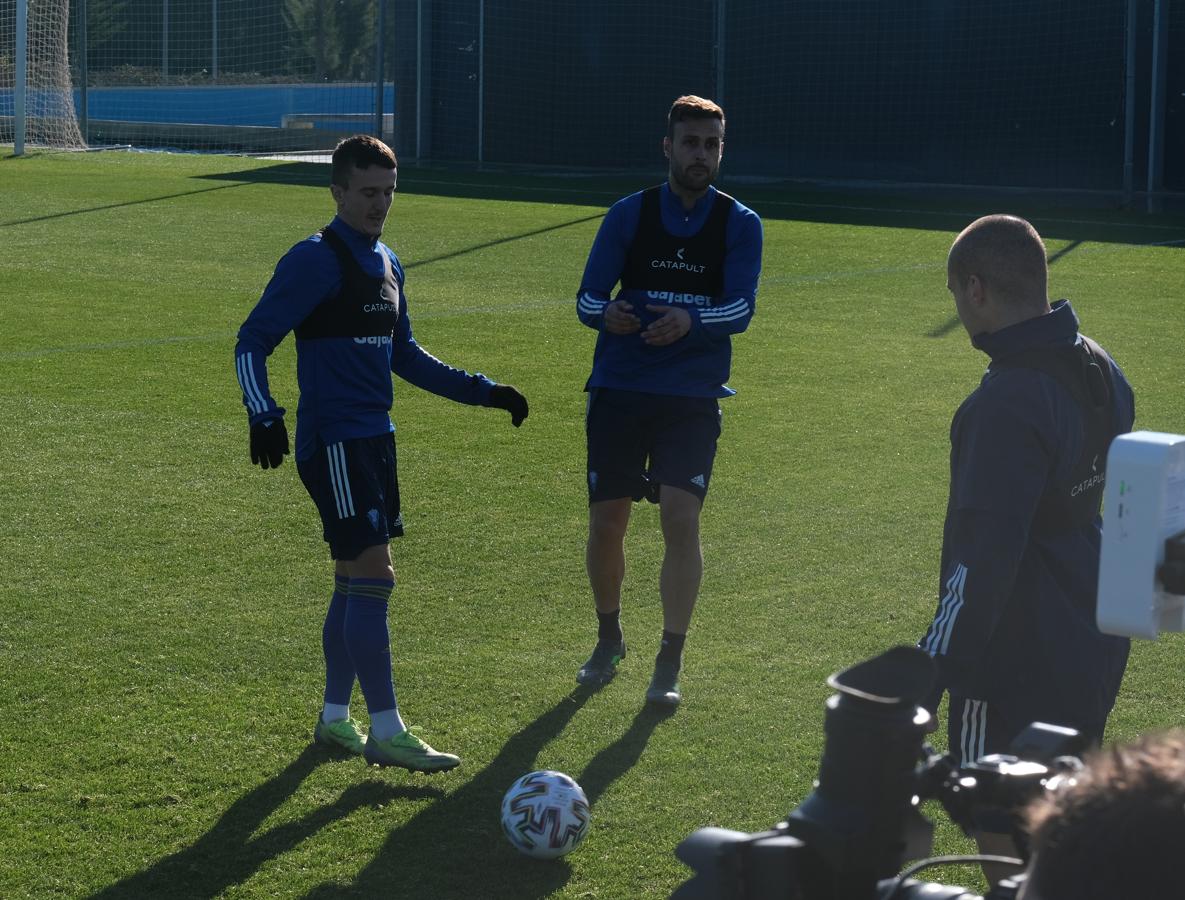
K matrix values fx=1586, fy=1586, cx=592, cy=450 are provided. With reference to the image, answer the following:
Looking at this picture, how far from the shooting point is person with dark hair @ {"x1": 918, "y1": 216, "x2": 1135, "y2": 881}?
3.19m

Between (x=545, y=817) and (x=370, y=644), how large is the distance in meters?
0.97

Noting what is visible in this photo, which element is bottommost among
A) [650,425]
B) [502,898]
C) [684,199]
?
[502,898]

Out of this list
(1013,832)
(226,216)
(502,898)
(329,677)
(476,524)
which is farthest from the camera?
(226,216)

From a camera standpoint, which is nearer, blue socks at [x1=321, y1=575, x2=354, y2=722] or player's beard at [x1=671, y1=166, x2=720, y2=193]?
blue socks at [x1=321, y1=575, x2=354, y2=722]

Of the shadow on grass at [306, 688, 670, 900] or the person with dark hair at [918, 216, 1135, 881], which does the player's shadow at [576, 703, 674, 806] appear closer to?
the shadow on grass at [306, 688, 670, 900]

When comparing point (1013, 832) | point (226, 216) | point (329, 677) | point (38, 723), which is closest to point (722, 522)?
point (329, 677)

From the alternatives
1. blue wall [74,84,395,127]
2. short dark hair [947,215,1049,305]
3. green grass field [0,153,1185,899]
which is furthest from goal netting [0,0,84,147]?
short dark hair [947,215,1049,305]

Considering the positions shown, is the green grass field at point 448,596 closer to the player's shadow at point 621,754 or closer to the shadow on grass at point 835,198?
the player's shadow at point 621,754

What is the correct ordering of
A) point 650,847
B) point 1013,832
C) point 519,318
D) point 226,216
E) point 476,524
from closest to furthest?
point 1013,832
point 650,847
point 476,524
point 519,318
point 226,216

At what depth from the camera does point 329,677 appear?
16.7 feet

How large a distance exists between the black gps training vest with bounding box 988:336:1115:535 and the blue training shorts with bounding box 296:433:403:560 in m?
2.22

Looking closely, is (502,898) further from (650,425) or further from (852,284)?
(852,284)

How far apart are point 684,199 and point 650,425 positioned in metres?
0.83

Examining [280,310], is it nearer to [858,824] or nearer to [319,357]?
[319,357]
